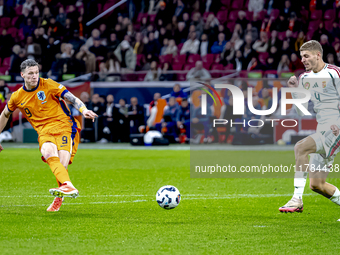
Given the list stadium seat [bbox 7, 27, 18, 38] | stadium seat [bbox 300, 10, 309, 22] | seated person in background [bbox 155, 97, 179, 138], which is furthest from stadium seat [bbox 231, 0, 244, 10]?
stadium seat [bbox 7, 27, 18, 38]

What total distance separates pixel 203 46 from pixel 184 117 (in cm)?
362

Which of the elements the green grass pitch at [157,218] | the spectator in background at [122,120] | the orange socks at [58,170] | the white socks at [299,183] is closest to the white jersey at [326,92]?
the white socks at [299,183]

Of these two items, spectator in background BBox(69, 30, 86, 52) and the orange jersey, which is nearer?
the orange jersey

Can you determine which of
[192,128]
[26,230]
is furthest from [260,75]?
[26,230]

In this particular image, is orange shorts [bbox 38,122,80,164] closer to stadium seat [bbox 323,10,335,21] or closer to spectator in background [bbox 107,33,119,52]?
spectator in background [bbox 107,33,119,52]

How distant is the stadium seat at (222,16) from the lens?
73.8ft

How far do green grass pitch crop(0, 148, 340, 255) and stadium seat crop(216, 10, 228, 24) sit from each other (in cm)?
1276

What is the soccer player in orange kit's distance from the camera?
262 inches

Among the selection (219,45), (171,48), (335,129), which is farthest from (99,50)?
(335,129)

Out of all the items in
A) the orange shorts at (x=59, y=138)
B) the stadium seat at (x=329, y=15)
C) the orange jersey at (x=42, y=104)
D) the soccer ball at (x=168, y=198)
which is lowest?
the soccer ball at (x=168, y=198)

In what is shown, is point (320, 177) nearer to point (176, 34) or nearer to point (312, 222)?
point (312, 222)

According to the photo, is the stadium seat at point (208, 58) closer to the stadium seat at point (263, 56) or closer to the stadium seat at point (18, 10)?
the stadium seat at point (263, 56)

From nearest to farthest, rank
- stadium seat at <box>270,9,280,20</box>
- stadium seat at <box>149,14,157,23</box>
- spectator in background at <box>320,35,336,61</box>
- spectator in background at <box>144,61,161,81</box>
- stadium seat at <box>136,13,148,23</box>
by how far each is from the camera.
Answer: spectator in background at <box>144,61,161,81</box>
spectator in background at <box>320,35,336,61</box>
stadium seat at <box>270,9,280,20</box>
stadium seat at <box>149,14,157,23</box>
stadium seat at <box>136,13,148,23</box>

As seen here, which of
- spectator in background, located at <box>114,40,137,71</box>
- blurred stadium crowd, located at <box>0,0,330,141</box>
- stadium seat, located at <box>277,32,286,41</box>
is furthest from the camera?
spectator in background, located at <box>114,40,137,71</box>
